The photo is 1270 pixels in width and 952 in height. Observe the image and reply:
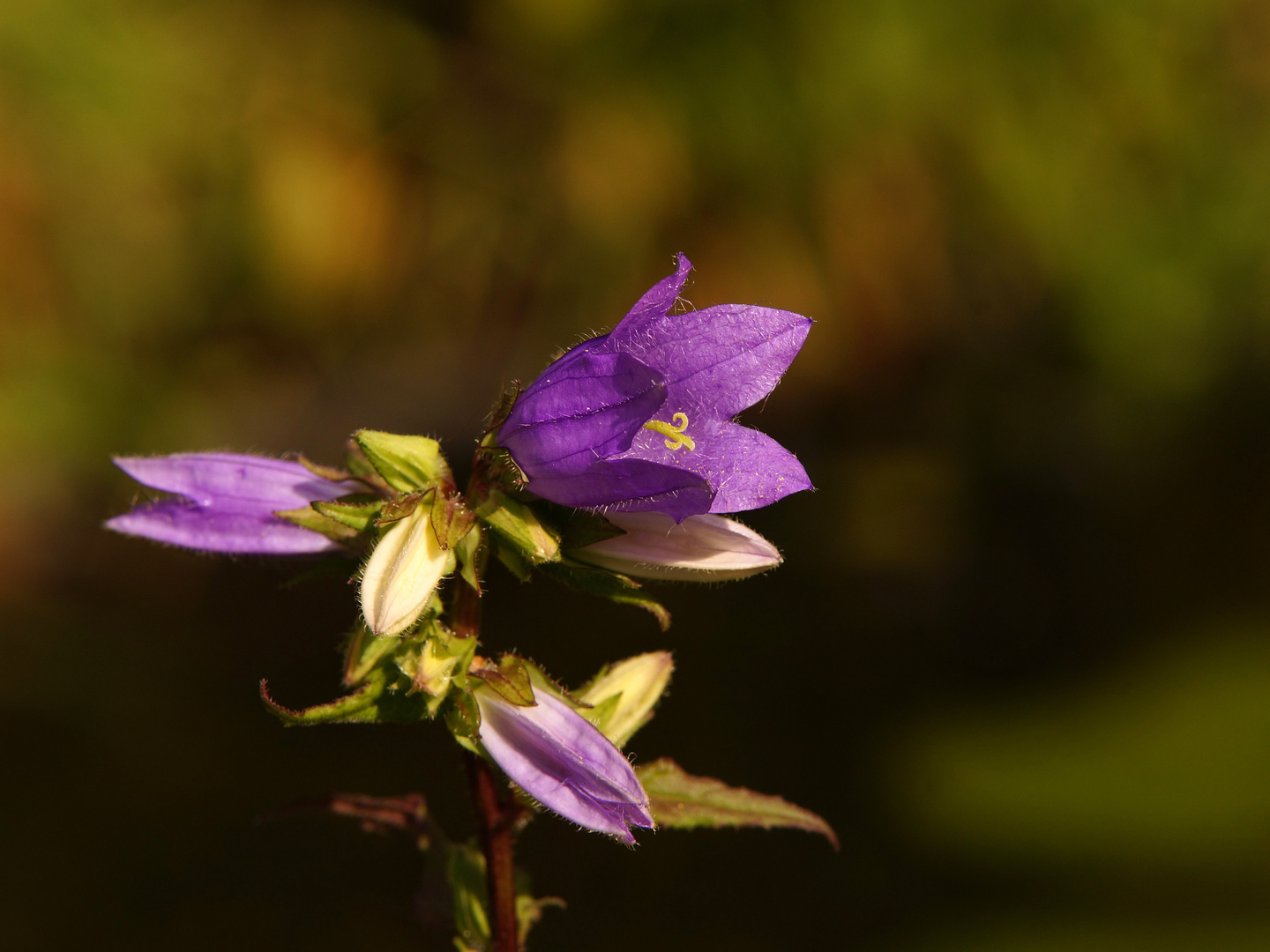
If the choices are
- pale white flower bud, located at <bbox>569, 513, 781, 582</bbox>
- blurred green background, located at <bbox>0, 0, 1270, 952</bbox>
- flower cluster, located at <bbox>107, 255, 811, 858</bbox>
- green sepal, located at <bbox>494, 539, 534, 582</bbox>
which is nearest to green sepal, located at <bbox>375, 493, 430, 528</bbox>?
flower cluster, located at <bbox>107, 255, 811, 858</bbox>

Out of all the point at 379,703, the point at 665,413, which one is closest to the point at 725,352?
the point at 665,413

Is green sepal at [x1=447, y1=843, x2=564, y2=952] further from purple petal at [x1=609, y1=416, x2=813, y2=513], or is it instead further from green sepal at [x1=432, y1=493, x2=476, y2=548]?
purple petal at [x1=609, y1=416, x2=813, y2=513]

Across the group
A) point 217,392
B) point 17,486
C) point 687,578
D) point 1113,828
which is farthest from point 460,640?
point 17,486

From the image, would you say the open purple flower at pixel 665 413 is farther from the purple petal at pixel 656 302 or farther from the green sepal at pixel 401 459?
the green sepal at pixel 401 459

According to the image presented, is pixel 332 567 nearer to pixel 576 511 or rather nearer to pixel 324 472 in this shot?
pixel 324 472

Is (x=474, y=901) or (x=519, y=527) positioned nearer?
(x=519, y=527)

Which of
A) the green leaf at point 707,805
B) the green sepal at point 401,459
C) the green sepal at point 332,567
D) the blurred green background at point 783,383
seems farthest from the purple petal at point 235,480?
the blurred green background at point 783,383

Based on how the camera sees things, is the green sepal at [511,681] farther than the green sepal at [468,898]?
No
